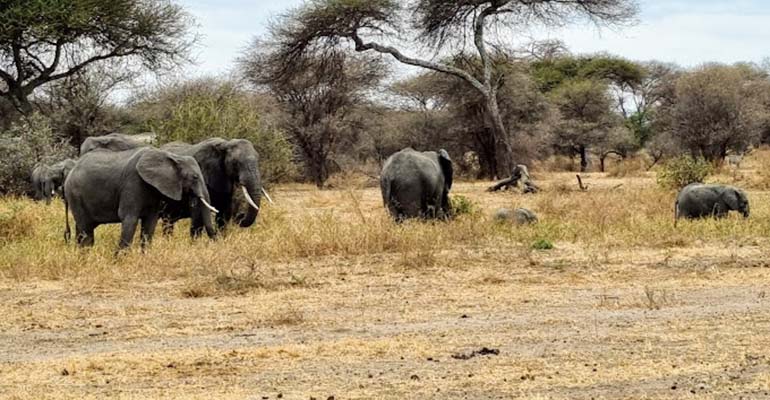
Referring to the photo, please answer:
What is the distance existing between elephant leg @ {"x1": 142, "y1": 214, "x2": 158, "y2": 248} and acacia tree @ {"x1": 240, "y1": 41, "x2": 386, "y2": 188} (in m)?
18.5

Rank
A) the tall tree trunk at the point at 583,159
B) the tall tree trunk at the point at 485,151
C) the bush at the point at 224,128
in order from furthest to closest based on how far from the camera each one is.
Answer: the tall tree trunk at the point at 583,159, the tall tree trunk at the point at 485,151, the bush at the point at 224,128

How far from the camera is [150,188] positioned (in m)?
11.2

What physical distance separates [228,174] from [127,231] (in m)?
2.26

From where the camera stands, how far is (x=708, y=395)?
15.9ft

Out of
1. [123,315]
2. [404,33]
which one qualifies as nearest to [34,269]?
[123,315]

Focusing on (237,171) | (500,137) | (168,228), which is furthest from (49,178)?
(500,137)

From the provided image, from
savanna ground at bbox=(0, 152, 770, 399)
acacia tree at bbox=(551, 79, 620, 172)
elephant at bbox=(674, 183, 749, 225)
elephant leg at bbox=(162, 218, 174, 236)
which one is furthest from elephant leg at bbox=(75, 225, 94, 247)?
acacia tree at bbox=(551, 79, 620, 172)

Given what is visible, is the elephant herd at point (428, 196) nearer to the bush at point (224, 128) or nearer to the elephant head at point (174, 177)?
the elephant head at point (174, 177)

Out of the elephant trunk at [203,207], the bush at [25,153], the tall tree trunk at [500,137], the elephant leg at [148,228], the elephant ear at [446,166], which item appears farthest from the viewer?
the tall tree trunk at [500,137]

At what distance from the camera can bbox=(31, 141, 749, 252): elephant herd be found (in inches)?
440

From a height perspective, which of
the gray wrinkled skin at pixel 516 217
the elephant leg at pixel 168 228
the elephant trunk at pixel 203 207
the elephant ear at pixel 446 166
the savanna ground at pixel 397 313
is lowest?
the savanna ground at pixel 397 313

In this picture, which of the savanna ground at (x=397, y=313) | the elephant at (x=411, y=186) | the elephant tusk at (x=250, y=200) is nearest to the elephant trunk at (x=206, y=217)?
the savanna ground at (x=397, y=313)

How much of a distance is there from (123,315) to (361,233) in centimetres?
386

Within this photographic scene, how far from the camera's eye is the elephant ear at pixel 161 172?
11.0 metres
